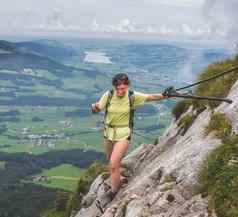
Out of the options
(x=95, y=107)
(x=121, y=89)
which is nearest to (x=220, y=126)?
(x=121, y=89)

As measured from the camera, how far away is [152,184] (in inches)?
655

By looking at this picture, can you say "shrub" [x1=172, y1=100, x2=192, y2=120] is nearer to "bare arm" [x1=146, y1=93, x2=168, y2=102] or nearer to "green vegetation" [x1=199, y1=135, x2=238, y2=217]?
"bare arm" [x1=146, y1=93, x2=168, y2=102]

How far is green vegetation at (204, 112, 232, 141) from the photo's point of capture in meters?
15.5

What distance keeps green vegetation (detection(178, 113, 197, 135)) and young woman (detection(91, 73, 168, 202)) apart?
4.82 m

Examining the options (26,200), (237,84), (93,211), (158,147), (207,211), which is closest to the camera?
(207,211)

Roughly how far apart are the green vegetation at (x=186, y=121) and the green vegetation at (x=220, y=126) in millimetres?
5153

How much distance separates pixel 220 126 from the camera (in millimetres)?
16094

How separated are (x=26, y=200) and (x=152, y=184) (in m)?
165

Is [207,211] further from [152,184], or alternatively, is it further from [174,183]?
[152,184]

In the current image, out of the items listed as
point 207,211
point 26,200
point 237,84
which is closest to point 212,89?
point 237,84

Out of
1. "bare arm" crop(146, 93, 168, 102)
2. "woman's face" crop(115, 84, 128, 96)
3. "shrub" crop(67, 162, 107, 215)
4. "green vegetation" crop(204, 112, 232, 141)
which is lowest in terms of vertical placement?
"shrub" crop(67, 162, 107, 215)

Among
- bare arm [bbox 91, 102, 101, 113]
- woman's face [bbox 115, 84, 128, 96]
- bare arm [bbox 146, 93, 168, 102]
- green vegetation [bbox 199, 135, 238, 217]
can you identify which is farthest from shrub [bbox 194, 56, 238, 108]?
green vegetation [bbox 199, 135, 238, 217]

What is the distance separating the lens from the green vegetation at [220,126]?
15.5 metres

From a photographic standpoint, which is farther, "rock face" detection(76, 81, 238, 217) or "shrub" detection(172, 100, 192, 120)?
"shrub" detection(172, 100, 192, 120)
